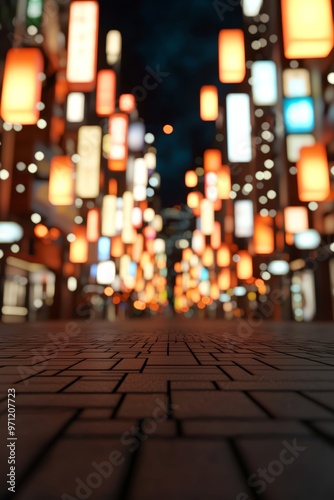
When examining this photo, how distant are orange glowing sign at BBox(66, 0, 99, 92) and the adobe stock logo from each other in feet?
33.7

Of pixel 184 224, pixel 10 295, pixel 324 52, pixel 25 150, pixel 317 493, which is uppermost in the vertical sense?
pixel 184 224

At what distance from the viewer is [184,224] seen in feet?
385

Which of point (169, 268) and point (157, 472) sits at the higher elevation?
point (169, 268)

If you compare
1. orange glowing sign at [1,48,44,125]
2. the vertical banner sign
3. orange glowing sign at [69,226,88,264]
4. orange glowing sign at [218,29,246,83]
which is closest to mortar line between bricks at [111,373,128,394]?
orange glowing sign at [1,48,44,125]

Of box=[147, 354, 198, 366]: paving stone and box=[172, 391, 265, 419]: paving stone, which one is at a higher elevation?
box=[172, 391, 265, 419]: paving stone

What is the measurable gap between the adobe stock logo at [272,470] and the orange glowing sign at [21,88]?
9.59m

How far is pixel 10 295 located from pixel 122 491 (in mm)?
16406

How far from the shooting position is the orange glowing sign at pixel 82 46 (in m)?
10.0

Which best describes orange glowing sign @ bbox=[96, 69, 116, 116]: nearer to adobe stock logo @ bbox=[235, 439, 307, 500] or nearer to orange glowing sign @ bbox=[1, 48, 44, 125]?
orange glowing sign @ bbox=[1, 48, 44, 125]

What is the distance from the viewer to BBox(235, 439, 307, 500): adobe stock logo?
3.26ft

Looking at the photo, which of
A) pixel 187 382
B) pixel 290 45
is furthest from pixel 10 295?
pixel 187 382

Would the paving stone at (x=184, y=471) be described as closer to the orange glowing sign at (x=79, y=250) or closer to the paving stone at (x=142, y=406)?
the paving stone at (x=142, y=406)

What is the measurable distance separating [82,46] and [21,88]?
231cm

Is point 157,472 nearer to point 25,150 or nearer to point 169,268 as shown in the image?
point 25,150
